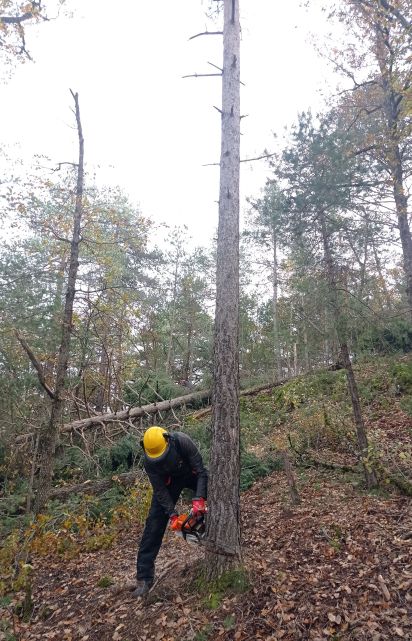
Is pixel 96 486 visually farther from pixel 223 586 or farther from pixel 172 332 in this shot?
pixel 172 332

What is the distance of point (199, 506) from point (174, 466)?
1.55ft

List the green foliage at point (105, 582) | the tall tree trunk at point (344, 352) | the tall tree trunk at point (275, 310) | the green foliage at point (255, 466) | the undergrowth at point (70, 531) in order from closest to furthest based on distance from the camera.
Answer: the green foliage at point (105, 582)
the undergrowth at point (70, 531)
the tall tree trunk at point (344, 352)
the green foliage at point (255, 466)
the tall tree trunk at point (275, 310)

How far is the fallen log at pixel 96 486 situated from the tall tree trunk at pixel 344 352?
13.6ft

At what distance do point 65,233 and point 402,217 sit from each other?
7440 mm

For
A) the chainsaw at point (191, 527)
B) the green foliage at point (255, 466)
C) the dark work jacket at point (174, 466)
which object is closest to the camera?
the chainsaw at point (191, 527)

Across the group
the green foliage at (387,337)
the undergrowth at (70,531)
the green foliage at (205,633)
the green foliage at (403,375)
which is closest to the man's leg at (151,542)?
the green foliage at (205,633)

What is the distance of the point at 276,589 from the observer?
3680 mm

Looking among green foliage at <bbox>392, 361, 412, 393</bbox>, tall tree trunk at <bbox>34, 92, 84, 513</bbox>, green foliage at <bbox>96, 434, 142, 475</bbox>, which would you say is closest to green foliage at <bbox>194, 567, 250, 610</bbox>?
tall tree trunk at <bbox>34, 92, 84, 513</bbox>

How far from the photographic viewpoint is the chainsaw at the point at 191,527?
158 inches

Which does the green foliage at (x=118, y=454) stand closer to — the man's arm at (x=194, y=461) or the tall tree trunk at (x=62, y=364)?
the tall tree trunk at (x=62, y=364)

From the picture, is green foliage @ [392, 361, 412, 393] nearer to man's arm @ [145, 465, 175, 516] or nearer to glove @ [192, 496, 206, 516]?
glove @ [192, 496, 206, 516]

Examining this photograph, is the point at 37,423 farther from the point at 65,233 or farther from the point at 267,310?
the point at 267,310

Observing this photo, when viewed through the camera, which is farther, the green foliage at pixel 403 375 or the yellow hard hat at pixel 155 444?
the green foliage at pixel 403 375

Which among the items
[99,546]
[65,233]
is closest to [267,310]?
[65,233]
